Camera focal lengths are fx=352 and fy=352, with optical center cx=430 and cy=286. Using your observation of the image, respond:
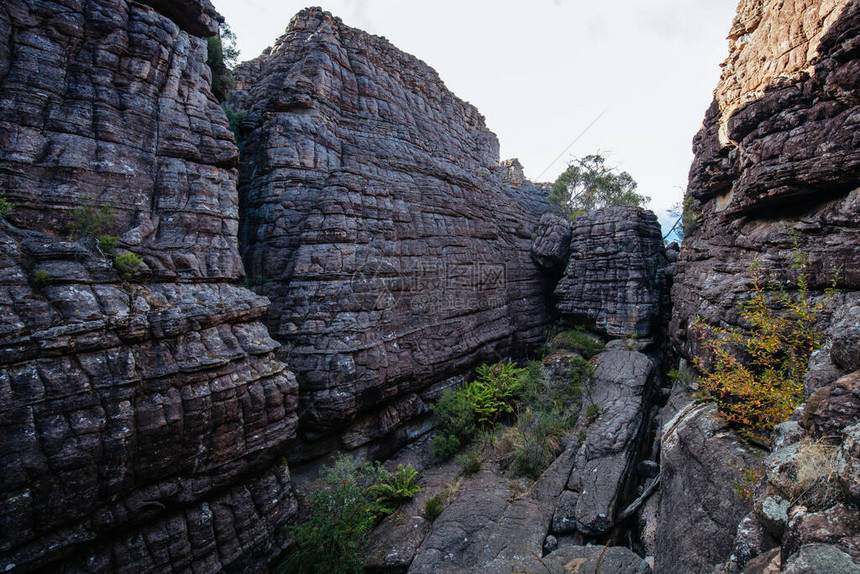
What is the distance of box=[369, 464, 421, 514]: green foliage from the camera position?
10703mm

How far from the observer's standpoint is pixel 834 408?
420 cm

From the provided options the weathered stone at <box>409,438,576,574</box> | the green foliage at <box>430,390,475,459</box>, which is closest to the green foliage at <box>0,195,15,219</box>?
the weathered stone at <box>409,438,576,574</box>

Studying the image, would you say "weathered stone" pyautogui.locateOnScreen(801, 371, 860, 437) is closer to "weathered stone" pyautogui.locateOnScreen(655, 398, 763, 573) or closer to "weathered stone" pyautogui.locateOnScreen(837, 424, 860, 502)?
"weathered stone" pyautogui.locateOnScreen(837, 424, 860, 502)

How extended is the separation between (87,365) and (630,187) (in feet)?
105

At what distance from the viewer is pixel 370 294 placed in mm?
12578

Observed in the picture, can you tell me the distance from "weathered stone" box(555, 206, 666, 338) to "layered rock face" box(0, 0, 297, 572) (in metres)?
15.4

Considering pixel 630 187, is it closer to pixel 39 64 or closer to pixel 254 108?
pixel 254 108

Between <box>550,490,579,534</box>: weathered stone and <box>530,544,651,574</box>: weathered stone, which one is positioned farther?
<box>550,490,579,534</box>: weathered stone

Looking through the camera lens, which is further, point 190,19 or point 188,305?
point 190,19

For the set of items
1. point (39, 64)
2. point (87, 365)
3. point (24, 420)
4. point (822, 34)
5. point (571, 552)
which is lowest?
point (571, 552)

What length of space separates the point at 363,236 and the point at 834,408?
469 inches

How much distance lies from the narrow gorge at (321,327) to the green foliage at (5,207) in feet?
0.15

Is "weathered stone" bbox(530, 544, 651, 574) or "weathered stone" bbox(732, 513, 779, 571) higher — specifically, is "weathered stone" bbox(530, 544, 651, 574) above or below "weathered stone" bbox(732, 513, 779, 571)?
below

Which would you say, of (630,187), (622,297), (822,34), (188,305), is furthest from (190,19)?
(630,187)
